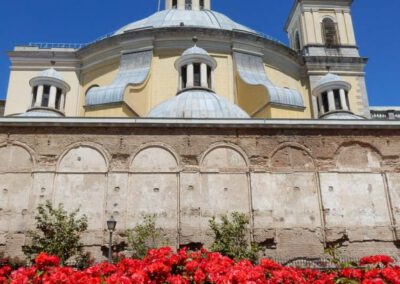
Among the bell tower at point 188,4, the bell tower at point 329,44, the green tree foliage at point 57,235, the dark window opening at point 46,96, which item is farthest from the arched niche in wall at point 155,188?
the bell tower at point 188,4

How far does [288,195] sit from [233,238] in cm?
252

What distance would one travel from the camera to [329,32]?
25766 millimetres

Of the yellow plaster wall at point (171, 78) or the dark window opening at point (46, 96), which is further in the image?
the yellow plaster wall at point (171, 78)

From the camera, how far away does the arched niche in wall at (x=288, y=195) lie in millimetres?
12367

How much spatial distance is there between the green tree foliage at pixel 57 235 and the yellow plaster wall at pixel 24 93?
33.7ft

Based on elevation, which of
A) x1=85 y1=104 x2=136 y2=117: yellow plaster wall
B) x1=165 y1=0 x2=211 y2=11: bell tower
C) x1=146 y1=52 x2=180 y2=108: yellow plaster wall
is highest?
x1=165 y1=0 x2=211 y2=11: bell tower

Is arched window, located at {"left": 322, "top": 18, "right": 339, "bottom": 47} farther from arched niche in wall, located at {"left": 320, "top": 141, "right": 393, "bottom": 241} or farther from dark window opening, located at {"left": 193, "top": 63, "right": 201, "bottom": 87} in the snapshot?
arched niche in wall, located at {"left": 320, "top": 141, "right": 393, "bottom": 241}

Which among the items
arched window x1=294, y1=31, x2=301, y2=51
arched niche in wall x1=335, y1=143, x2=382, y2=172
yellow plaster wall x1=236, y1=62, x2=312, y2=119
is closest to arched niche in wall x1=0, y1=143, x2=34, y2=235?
yellow plaster wall x1=236, y1=62, x2=312, y2=119

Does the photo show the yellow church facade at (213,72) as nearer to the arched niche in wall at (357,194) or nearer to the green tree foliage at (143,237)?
the arched niche in wall at (357,194)

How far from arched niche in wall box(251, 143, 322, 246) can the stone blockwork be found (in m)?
0.03

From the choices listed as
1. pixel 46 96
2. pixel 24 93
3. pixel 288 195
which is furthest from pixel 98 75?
pixel 288 195

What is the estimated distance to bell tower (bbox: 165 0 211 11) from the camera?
2639 centimetres

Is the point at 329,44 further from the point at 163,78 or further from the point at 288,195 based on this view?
the point at 288,195

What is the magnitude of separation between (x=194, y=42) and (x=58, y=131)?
28.4ft
